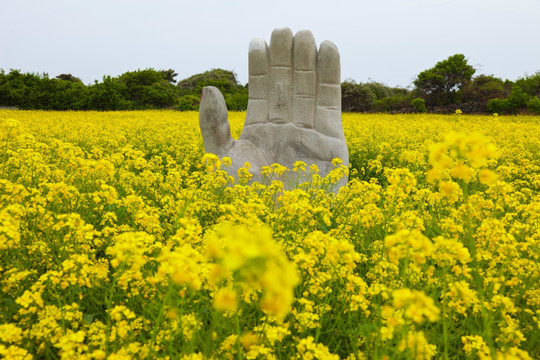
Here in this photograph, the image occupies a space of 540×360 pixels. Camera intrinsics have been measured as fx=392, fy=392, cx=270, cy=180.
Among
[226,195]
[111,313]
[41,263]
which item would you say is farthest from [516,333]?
[226,195]

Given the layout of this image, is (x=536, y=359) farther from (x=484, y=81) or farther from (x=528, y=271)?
(x=484, y=81)

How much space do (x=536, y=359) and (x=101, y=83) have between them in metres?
23.0

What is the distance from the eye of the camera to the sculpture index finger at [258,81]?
185 inches

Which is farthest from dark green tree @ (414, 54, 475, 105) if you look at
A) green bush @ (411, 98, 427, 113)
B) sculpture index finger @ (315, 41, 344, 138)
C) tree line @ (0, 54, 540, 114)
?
sculpture index finger @ (315, 41, 344, 138)

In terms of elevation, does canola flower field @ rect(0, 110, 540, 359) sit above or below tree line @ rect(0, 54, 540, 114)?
below

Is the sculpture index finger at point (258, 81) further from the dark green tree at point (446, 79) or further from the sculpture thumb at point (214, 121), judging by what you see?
the dark green tree at point (446, 79)

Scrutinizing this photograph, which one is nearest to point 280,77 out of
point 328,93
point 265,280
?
point 328,93

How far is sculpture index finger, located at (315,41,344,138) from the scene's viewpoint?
181 inches

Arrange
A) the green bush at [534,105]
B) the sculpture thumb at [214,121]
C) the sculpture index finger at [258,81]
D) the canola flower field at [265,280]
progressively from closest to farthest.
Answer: the canola flower field at [265,280], the sculpture thumb at [214,121], the sculpture index finger at [258,81], the green bush at [534,105]

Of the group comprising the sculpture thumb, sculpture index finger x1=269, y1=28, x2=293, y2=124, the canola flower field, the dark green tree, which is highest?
the dark green tree

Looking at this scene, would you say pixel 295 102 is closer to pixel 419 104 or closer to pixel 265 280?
pixel 265 280

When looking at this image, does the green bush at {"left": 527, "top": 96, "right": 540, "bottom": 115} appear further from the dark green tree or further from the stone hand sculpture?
the stone hand sculpture

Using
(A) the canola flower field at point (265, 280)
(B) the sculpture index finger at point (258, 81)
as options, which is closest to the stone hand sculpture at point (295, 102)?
(B) the sculpture index finger at point (258, 81)

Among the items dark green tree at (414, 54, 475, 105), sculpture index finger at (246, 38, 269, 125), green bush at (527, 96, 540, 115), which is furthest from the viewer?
dark green tree at (414, 54, 475, 105)
